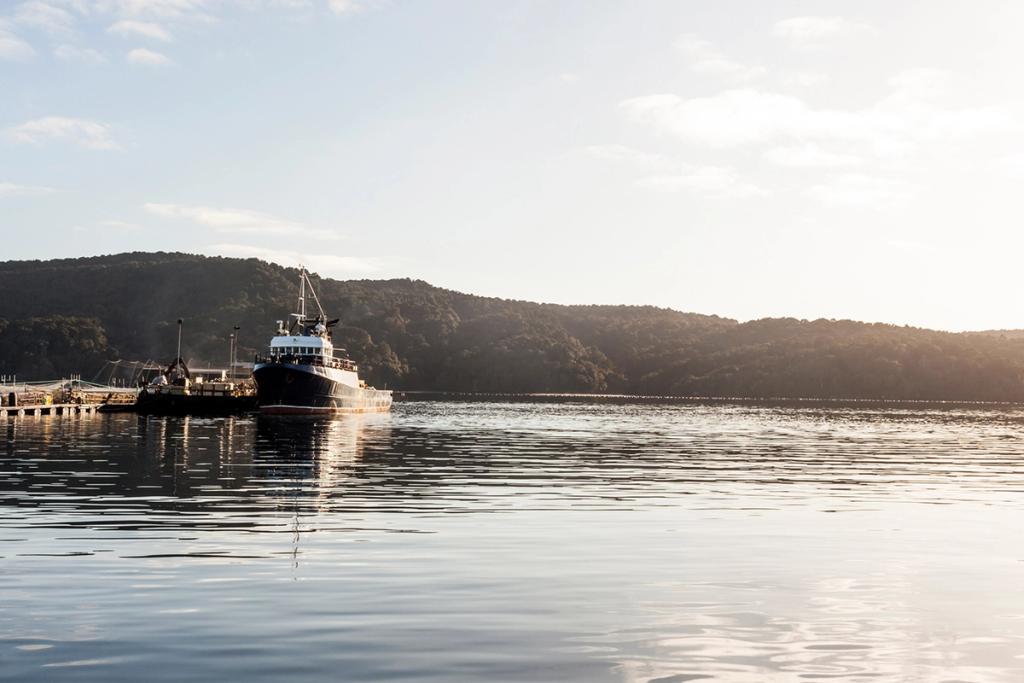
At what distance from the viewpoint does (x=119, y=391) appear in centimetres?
14662

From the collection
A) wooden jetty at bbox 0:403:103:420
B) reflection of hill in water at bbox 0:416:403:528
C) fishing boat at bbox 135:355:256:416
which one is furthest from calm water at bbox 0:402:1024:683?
fishing boat at bbox 135:355:256:416

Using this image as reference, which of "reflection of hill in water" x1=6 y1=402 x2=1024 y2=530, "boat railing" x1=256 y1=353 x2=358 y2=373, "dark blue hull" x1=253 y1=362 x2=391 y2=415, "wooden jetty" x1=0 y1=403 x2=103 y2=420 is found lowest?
"reflection of hill in water" x1=6 y1=402 x2=1024 y2=530

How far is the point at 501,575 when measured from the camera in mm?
20797

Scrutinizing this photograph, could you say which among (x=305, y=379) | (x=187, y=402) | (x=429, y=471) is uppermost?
(x=305, y=379)

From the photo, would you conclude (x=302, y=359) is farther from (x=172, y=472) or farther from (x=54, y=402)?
(x=172, y=472)

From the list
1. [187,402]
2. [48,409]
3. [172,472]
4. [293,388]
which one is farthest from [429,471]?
[187,402]

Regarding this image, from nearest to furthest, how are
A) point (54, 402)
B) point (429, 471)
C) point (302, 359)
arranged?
point (429, 471) < point (54, 402) < point (302, 359)

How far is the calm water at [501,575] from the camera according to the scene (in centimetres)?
1432

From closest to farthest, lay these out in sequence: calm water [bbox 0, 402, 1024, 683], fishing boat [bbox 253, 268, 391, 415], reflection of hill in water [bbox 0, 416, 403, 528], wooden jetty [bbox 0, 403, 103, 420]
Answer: calm water [bbox 0, 402, 1024, 683] → reflection of hill in water [bbox 0, 416, 403, 528] → wooden jetty [bbox 0, 403, 103, 420] → fishing boat [bbox 253, 268, 391, 415]

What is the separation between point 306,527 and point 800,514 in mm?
14319

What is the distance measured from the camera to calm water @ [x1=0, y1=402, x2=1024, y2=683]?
14.3 metres

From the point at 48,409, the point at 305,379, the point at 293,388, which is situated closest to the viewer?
the point at 48,409

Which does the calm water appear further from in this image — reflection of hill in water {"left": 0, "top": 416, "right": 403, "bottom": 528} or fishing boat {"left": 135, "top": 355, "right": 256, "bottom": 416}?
fishing boat {"left": 135, "top": 355, "right": 256, "bottom": 416}

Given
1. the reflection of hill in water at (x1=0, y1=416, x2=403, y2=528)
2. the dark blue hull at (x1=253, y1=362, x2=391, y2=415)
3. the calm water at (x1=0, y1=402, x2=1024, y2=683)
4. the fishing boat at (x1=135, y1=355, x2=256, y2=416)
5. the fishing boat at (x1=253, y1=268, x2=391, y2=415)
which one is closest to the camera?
the calm water at (x1=0, y1=402, x2=1024, y2=683)
